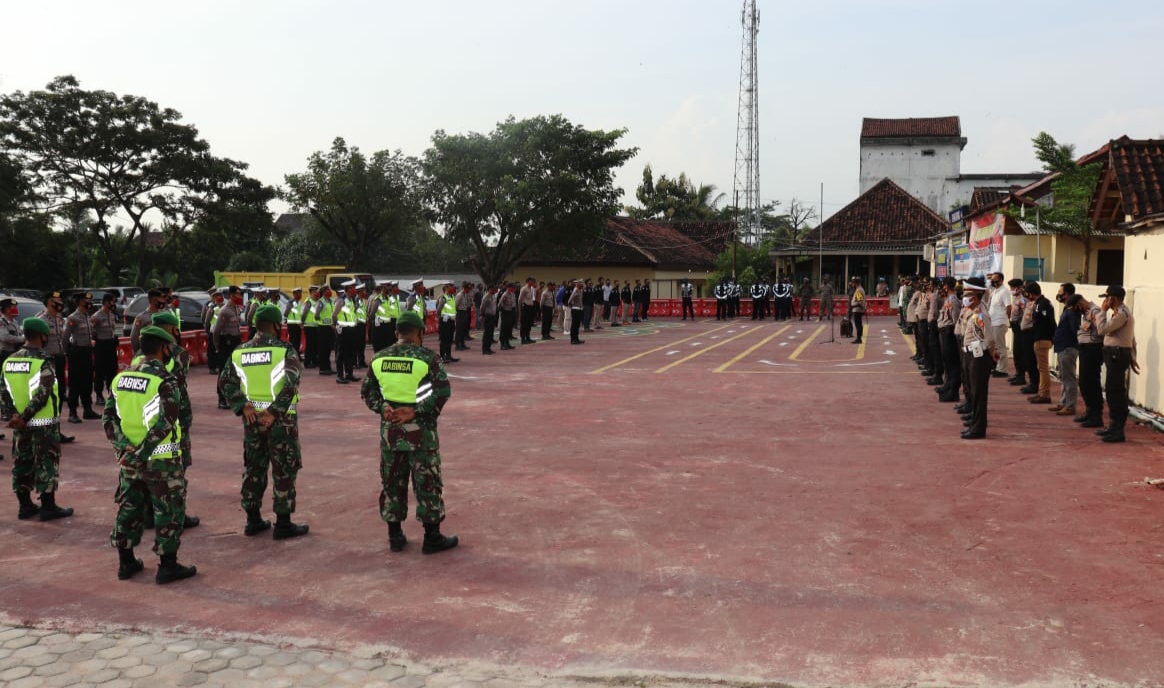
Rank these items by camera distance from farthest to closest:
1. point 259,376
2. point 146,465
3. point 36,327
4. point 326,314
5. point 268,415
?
1. point 326,314
2. point 36,327
3. point 259,376
4. point 268,415
5. point 146,465

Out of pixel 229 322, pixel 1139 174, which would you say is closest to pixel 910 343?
pixel 1139 174

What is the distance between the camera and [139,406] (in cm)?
661

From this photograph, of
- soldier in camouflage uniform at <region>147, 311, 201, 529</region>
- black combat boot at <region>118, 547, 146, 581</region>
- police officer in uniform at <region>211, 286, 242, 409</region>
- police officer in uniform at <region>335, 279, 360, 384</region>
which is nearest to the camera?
black combat boot at <region>118, 547, 146, 581</region>

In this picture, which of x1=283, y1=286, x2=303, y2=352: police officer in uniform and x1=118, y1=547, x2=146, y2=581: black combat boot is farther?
x1=283, y1=286, x2=303, y2=352: police officer in uniform

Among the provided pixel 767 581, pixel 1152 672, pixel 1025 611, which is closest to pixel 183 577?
pixel 767 581

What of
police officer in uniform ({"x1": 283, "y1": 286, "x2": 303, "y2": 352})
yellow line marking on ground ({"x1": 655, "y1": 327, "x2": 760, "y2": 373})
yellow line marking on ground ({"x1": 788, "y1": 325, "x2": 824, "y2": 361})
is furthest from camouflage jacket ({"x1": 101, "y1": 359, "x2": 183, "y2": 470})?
yellow line marking on ground ({"x1": 788, "y1": 325, "x2": 824, "y2": 361})

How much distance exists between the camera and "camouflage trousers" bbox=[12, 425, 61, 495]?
824 cm

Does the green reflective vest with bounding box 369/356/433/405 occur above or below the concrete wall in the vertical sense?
below

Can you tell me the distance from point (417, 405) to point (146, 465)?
74.4 inches

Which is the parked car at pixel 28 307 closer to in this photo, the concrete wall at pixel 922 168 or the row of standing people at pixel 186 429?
the row of standing people at pixel 186 429

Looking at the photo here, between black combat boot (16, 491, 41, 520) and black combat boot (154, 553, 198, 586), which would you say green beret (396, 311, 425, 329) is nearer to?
black combat boot (154, 553, 198, 586)

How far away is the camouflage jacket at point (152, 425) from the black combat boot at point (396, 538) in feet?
5.70

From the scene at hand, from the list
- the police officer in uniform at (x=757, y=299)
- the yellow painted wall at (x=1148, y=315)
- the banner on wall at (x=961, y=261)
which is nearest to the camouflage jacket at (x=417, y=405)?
the yellow painted wall at (x=1148, y=315)

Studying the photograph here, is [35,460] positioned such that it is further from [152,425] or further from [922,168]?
[922,168]
